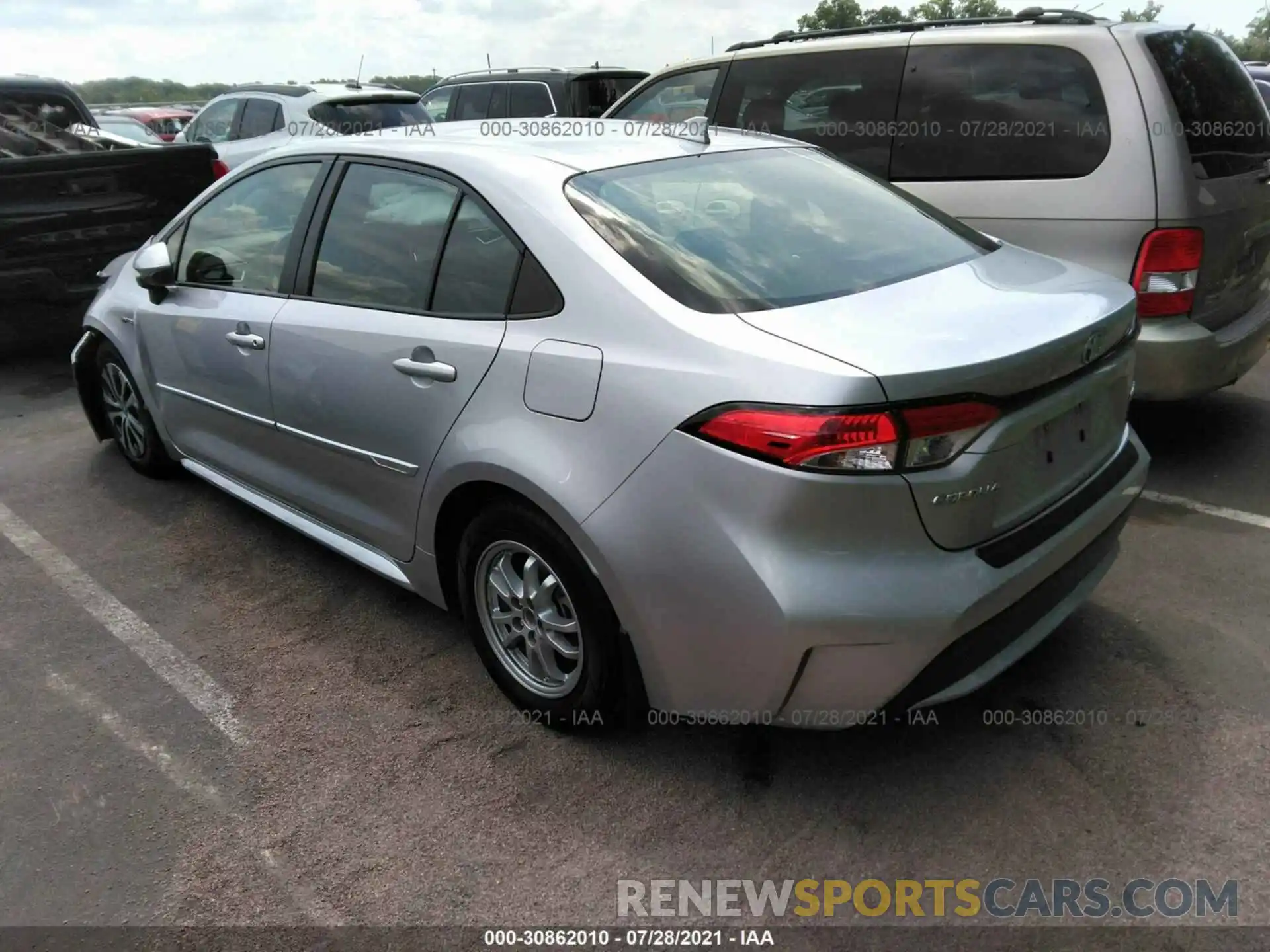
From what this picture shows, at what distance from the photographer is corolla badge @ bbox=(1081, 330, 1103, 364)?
7.83ft

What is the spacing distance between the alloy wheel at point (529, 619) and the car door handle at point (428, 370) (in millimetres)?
482

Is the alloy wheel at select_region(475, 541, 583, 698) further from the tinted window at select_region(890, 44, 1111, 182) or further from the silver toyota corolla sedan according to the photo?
the tinted window at select_region(890, 44, 1111, 182)

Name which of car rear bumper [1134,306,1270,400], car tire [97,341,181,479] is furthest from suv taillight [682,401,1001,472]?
car tire [97,341,181,479]

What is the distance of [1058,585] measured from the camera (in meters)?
2.49

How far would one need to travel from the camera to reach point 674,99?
6.11m

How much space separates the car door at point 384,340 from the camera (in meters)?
2.77

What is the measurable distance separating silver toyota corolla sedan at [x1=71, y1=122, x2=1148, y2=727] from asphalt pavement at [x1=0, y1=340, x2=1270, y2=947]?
295mm

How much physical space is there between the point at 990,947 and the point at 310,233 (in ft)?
9.62

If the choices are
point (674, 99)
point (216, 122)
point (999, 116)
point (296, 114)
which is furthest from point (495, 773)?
point (216, 122)

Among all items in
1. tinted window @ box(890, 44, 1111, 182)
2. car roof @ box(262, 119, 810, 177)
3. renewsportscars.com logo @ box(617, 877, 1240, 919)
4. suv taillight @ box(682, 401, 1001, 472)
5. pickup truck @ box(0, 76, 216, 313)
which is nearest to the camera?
suv taillight @ box(682, 401, 1001, 472)

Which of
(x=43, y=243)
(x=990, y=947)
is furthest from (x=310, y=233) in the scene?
(x=43, y=243)

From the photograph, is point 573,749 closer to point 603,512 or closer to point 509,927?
point 509,927

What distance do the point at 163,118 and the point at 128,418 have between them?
69.5 ft

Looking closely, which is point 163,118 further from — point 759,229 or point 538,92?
point 759,229
